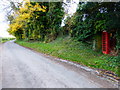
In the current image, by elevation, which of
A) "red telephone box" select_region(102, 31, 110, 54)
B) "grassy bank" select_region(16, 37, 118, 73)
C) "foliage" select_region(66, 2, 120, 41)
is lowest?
"grassy bank" select_region(16, 37, 118, 73)

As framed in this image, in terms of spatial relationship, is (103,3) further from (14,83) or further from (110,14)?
(14,83)

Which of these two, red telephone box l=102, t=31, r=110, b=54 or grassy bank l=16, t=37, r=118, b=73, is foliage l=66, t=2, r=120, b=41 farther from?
grassy bank l=16, t=37, r=118, b=73

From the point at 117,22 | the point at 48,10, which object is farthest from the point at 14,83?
the point at 48,10

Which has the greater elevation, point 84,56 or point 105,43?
point 105,43

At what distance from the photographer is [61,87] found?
2.60m

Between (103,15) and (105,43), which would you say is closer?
(103,15)

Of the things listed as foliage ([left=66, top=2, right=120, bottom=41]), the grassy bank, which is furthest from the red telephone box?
foliage ([left=66, top=2, right=120, bottom=41])

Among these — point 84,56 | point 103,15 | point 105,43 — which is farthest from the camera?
point 105,43

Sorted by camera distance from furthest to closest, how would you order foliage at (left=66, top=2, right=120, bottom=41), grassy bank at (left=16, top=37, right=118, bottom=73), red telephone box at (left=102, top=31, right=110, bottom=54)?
red telephone box at (left=102, top=31, right=110, bottom=54), foliage at (left=66, top=2, right=120, bottom=41), grassy bank at (left=16, top=37, right=118, bottom=73)

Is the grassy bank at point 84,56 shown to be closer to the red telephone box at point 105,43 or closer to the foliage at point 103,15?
the red telephone box at point 105,43

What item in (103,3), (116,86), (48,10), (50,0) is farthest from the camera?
(48,10)

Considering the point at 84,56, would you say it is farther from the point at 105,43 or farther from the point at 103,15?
the point at 103,15

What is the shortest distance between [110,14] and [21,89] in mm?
5479

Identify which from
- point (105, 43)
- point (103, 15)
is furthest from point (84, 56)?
point (103, 15)
